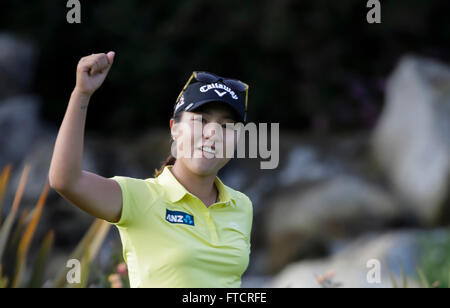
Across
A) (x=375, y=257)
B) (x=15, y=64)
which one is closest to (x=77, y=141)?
(x=375, y=257)

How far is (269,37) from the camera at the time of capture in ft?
35.4

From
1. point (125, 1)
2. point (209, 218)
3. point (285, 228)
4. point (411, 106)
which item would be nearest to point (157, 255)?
point (209, 218)

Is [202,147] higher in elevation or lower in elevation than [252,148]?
lower

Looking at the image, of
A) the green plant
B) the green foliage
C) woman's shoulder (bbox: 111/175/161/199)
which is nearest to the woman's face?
woman's shoulder (bbox: 111/175/161/199)

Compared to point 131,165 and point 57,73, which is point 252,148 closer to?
point 131,165

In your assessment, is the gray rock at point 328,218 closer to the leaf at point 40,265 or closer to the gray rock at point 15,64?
the leaf at point 40,265

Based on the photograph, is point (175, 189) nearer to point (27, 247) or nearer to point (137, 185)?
point (137, 185)

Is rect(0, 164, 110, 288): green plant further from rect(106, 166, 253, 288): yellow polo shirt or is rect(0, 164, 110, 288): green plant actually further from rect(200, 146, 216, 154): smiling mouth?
rect(200, 146, 216, 154): smiling mouth

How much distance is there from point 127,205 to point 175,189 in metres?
0.19

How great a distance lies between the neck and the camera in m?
1.91

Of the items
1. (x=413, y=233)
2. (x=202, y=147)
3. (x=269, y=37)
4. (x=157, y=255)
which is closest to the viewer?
(x=157, y=255)

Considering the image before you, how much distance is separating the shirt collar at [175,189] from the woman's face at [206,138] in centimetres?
6

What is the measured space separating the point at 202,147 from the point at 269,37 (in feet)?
30.3

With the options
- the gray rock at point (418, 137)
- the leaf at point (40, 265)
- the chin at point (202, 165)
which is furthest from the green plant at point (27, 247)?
the gray rock at point (418, 137)
